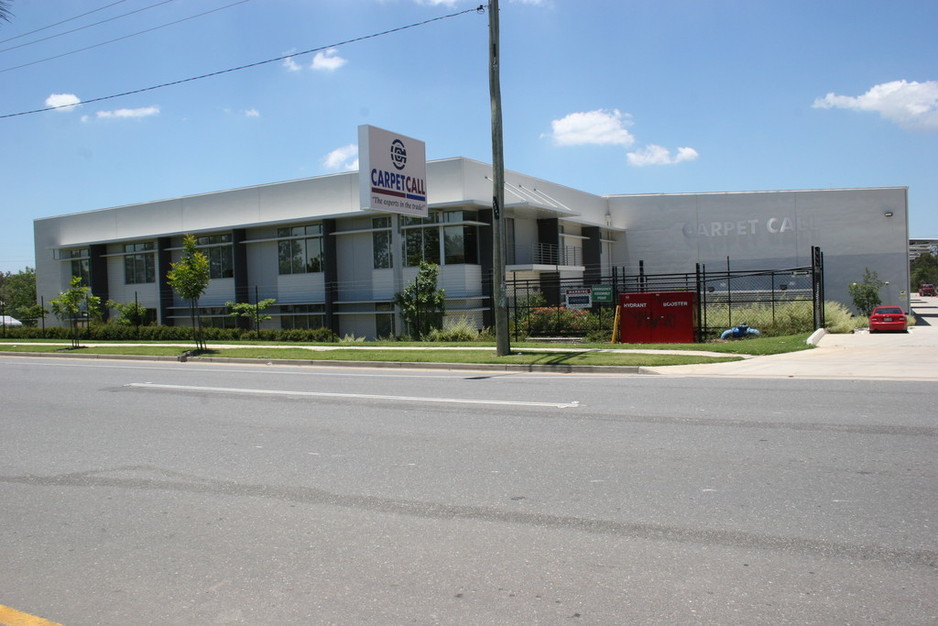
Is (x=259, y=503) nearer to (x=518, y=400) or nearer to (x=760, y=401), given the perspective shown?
(x=518, y=400)

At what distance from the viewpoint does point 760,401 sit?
10484 millimetres

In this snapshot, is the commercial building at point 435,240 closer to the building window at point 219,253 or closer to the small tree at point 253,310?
the building window at point 219,253

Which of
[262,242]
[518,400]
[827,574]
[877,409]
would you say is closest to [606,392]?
[518,400]

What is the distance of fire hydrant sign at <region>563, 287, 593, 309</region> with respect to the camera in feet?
78.2

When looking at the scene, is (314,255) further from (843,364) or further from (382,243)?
→ (843,364)

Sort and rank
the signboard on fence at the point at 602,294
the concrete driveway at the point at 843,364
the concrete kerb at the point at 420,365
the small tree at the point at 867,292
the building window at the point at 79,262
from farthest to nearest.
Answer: the building window at the point at 79,262 < the small tree at the point at 867,292 < the signboard on fence at the point at 602,294 < the concrete kerb at the point at 420,365 < the concrete driveway at the point at 843,364

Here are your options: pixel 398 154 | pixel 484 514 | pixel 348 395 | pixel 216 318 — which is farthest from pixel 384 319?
pixel 484 514

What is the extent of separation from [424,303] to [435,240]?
360 centimetres

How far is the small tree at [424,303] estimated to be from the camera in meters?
29.3

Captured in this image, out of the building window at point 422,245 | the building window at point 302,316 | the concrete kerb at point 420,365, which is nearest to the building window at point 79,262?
the building window at point 302,316

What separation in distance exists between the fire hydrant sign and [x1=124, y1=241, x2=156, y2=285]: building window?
26.4 m

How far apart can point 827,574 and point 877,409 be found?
20.2 feet

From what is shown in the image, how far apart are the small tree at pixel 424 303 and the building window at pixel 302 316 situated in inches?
250

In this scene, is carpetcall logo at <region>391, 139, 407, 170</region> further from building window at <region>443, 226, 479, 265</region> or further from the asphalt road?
the asphalt road
